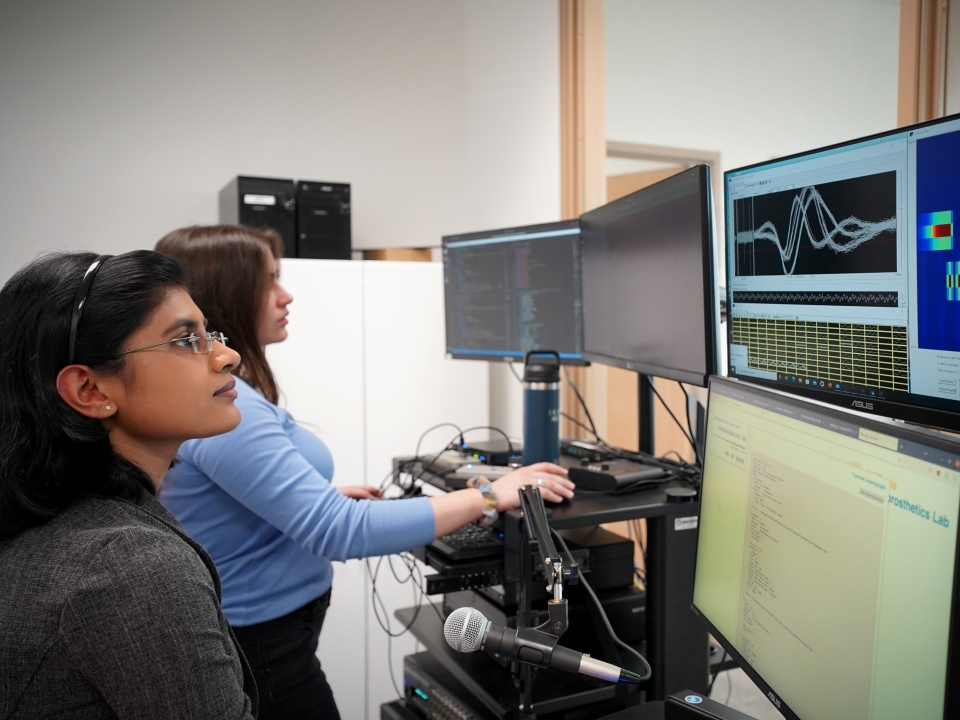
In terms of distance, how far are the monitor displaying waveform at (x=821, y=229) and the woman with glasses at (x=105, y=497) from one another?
0.79 m

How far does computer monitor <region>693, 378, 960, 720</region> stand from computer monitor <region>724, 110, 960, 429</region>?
0.13 m

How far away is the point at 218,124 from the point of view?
3076 millimetres

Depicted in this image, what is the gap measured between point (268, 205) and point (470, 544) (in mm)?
1716

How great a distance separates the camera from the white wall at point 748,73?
→ 4273mm

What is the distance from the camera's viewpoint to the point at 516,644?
81cm

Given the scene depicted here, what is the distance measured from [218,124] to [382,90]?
711 millimetres

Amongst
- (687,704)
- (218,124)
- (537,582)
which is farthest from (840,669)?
(218,124)

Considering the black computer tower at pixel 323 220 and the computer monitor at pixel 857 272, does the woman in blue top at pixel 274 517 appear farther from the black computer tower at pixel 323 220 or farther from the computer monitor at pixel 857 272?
the black computer tower at pixel 323 220

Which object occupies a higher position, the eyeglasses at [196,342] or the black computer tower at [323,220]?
the black computer tower at [323,220]

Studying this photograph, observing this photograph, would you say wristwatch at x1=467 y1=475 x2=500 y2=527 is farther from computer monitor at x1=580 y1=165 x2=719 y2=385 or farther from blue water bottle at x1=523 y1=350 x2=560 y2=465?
computer monitor at x1=580 y1=165 x2=719 y2=385

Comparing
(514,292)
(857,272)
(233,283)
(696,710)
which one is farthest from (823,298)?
(514,292)

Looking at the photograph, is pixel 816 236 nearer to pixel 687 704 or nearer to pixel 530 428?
pixel 687 704

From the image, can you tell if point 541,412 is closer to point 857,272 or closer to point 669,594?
point 669,594

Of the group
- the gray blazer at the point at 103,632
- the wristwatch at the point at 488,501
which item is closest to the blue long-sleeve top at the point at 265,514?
the wristwatch at the point at 488,501
